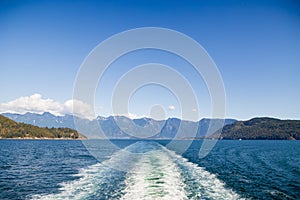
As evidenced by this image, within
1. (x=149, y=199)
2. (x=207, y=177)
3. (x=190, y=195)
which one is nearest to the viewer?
(x=149, y=199)

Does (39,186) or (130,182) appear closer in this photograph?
(39,186)

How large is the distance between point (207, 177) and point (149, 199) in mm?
11146

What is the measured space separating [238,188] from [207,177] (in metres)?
5.23

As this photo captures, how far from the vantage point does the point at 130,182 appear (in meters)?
22.9

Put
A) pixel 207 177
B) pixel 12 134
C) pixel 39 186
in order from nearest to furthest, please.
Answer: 1. pixel 39 186
2. pixel 207 177
3. pixel 12 134

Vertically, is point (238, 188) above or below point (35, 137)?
below

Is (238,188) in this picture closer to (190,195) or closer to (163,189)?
(190,195)

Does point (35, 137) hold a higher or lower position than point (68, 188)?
higher

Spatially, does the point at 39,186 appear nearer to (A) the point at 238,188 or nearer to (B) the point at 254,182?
(A) the point at 238,188

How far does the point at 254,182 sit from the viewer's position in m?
24.0

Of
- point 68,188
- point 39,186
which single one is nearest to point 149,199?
point 68,188

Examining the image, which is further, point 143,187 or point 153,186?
point 153,186

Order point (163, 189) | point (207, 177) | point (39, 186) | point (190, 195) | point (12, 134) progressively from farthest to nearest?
point (12, 134), point (207, 177), point (39, 186), point (163, 189), point (190, 195)

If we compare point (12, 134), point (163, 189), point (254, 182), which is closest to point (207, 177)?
point (254, 182)
